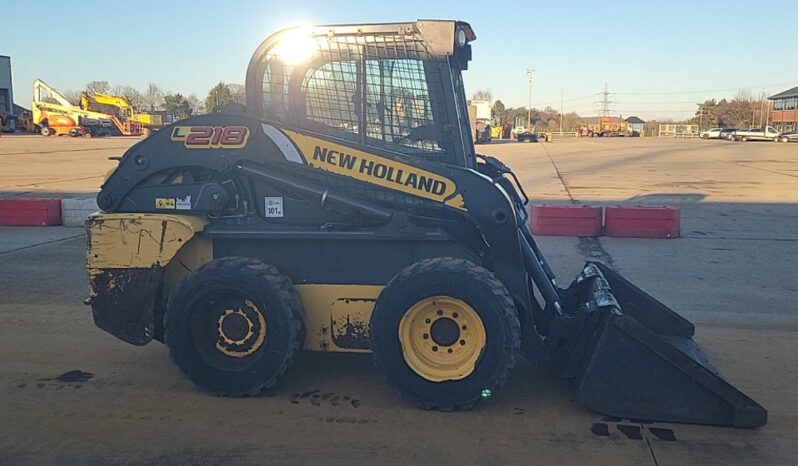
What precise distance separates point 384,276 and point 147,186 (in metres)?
1.88

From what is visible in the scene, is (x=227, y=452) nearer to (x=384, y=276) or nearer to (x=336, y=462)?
(x=336, y=462)

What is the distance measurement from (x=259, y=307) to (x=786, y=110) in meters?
109

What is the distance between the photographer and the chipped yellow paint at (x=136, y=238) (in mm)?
5066

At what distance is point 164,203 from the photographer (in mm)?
5219

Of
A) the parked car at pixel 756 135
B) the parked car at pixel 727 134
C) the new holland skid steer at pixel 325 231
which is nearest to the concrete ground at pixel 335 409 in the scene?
the new holland skid steer at pixel 325 231

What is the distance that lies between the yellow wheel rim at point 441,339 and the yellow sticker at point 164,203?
6.33 ft

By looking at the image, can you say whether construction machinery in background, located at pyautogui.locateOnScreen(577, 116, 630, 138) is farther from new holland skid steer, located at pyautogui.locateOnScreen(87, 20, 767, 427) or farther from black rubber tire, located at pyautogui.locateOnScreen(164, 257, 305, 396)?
black rubber tire, located at pyautogui.locateOnScreen(164, 257, 305, 396)

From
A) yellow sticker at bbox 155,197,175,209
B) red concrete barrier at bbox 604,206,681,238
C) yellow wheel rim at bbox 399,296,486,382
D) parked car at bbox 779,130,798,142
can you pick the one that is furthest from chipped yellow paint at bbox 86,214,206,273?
parked car at bbox 779,130,798,142

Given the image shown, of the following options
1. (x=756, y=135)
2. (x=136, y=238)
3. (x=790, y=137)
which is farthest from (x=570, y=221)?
(x=756, y=135)

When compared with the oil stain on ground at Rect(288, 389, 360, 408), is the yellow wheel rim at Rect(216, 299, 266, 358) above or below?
above

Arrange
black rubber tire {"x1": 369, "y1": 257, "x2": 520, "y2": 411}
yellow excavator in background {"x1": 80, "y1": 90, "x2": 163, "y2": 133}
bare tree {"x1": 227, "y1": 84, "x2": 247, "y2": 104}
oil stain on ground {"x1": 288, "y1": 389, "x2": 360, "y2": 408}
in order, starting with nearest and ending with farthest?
black rubber tire {"x1": 369, "y1": 257, "x2": 520, "y2": 411} → oil stain on ground {"x1": 288, "y1": 389, "x2": 360, "y2": 408} → bare tree {"x1": 227, "y1": 84, "x2": 247, "y2": 104} → yellow excavator in background {"x1": 80, "y1": 90, "x2": 163, "y2": 133}

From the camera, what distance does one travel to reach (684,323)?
5.80 metres

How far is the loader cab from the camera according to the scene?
16.7 feet

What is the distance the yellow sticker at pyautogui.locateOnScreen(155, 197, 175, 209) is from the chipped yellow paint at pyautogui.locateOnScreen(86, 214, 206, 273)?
4.9 inches
